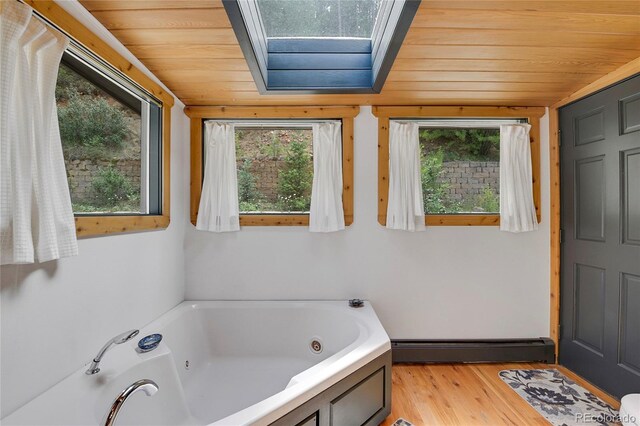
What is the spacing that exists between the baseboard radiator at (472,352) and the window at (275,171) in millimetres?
1380

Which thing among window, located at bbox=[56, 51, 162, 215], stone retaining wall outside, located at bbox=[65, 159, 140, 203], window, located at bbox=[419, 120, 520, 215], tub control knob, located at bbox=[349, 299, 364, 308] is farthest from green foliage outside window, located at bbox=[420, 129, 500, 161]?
stone retaining wall outside, located at bbox=[65, 159, 140, 203]

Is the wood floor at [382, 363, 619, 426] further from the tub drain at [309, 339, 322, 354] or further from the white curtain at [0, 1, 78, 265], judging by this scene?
the white curtain at [0, 1, 78, 265]

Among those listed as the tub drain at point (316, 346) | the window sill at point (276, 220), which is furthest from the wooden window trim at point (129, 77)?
the tub drain at point (316, 346)

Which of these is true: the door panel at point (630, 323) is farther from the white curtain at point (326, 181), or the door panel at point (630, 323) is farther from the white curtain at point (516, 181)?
the white curtain at point (326, 181)

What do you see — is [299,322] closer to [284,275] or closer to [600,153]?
[284,275]

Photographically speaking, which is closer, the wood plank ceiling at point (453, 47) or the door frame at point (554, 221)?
the wood plank ceiling at point (453, 47)

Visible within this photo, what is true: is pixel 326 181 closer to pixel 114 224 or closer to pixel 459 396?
pixel 114 224

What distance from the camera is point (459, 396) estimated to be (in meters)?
1.78

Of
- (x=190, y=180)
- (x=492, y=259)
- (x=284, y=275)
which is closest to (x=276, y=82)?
(x=190, y=180)

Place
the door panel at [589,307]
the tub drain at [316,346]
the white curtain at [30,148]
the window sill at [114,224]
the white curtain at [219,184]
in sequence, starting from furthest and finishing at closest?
the white curtain at [219,184]
the tub drain at [316,346]
the door panel at [589,307]
the window sill at [114,224]
the white curtain at [30,148]

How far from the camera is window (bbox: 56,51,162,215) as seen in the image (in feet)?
4.19

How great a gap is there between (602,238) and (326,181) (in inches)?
74.7

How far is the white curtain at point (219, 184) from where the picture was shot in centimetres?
213

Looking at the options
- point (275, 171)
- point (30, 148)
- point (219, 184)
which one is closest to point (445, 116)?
point (275, 171)
